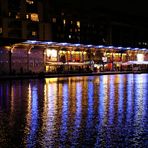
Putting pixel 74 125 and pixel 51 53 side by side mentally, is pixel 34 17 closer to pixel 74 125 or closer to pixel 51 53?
pixel 51 53

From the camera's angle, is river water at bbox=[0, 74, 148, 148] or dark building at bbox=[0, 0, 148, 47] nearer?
river water at bbox=[0, 74, 148, 148]

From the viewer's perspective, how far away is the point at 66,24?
8681cm

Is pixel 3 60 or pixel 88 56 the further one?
pixel 88 56

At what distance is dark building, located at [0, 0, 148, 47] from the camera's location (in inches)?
2731

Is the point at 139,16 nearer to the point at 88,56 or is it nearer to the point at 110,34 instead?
the point at 110,34

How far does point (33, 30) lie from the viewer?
73125 millimetres

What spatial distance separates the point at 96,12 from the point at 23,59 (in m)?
38.6

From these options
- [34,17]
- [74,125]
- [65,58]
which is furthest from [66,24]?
[74,125]

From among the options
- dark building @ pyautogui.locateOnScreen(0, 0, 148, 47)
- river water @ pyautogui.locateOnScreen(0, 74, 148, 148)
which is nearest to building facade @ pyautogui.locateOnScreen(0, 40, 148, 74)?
dark building @ pyautogui.locateOnScreen(0, 0, 148, 47)

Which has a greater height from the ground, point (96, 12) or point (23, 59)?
point (96, 12)

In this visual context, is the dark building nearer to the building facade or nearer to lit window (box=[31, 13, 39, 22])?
lit window (box=[31, 13, 39, 22])

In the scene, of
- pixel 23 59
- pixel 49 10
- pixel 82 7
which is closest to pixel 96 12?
pixel 82 7

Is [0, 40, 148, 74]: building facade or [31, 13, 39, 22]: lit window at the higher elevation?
[31, 13, 39, 22]: lit window

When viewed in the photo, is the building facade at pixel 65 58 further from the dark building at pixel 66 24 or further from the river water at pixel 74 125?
the river water at pixel 74 125
